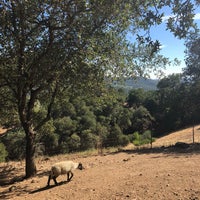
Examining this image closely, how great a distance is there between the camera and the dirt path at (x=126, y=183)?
25.6 ft

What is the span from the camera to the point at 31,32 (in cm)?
1022

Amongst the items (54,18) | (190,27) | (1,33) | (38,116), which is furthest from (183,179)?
(38,116)

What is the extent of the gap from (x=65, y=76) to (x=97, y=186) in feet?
13.1

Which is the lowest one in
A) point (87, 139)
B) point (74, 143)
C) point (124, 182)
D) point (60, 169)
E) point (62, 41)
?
point (74, 143)

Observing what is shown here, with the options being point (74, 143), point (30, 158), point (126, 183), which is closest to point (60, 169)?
point (126, 183)

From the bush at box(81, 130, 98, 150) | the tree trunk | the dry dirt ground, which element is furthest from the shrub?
the tree trunk

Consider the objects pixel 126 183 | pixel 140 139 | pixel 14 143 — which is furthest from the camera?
pixel 140 139

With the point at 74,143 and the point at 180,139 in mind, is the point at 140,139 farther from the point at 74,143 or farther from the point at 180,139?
the point at 74,143

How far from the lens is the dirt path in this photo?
25.6ft

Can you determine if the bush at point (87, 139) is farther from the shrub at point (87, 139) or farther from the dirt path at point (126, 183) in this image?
the dirt path at point (126, 183)

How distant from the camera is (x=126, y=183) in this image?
880 cm

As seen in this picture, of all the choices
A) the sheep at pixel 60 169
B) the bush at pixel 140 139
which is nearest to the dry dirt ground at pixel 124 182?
the sheep at pixel 60 169

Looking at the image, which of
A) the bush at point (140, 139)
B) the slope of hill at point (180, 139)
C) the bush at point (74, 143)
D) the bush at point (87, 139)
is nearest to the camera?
the slope of hill at point (180, 139)

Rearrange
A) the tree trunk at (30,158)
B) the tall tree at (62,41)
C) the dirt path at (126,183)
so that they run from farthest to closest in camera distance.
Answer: the tree trunk at (30,158) < the tall tree at (62,41) < the dirt path at (126,183)
